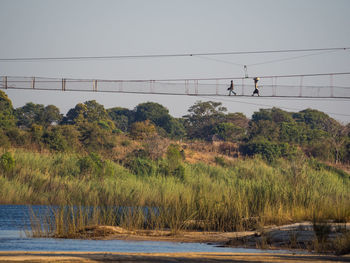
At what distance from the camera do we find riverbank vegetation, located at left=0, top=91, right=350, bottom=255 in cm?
1867

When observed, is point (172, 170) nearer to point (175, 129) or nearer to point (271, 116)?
point (175, 129)

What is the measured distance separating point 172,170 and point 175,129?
38.7 m

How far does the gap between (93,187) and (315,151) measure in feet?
116

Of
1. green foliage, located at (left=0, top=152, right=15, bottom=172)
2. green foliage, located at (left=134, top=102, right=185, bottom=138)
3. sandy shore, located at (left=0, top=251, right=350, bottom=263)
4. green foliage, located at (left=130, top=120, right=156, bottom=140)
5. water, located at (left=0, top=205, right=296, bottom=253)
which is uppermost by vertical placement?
green foliage, located at (left=134, top=102, right=185, bottom=138)

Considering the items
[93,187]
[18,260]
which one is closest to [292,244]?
[18,260]

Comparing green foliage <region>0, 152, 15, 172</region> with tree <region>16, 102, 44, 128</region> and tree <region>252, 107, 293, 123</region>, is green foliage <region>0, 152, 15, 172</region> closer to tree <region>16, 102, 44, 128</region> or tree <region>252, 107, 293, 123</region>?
tree <region>16, 102, 44, 128</region>

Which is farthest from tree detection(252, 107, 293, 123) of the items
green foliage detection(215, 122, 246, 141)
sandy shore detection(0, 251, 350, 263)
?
sandy shore detection(0, 251, 350, 263)

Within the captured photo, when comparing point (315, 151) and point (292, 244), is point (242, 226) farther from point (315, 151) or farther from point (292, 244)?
point (315, 151)

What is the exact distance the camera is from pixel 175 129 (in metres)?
74.9

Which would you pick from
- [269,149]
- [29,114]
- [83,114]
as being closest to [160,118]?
[83,114]

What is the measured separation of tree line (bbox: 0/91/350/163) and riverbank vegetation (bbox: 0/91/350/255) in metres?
0.15

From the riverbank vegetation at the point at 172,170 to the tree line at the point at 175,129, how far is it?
0.49 feet

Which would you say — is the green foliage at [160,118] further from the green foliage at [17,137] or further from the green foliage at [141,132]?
the green foliage at [17,137]

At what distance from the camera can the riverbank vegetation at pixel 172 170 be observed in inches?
735
